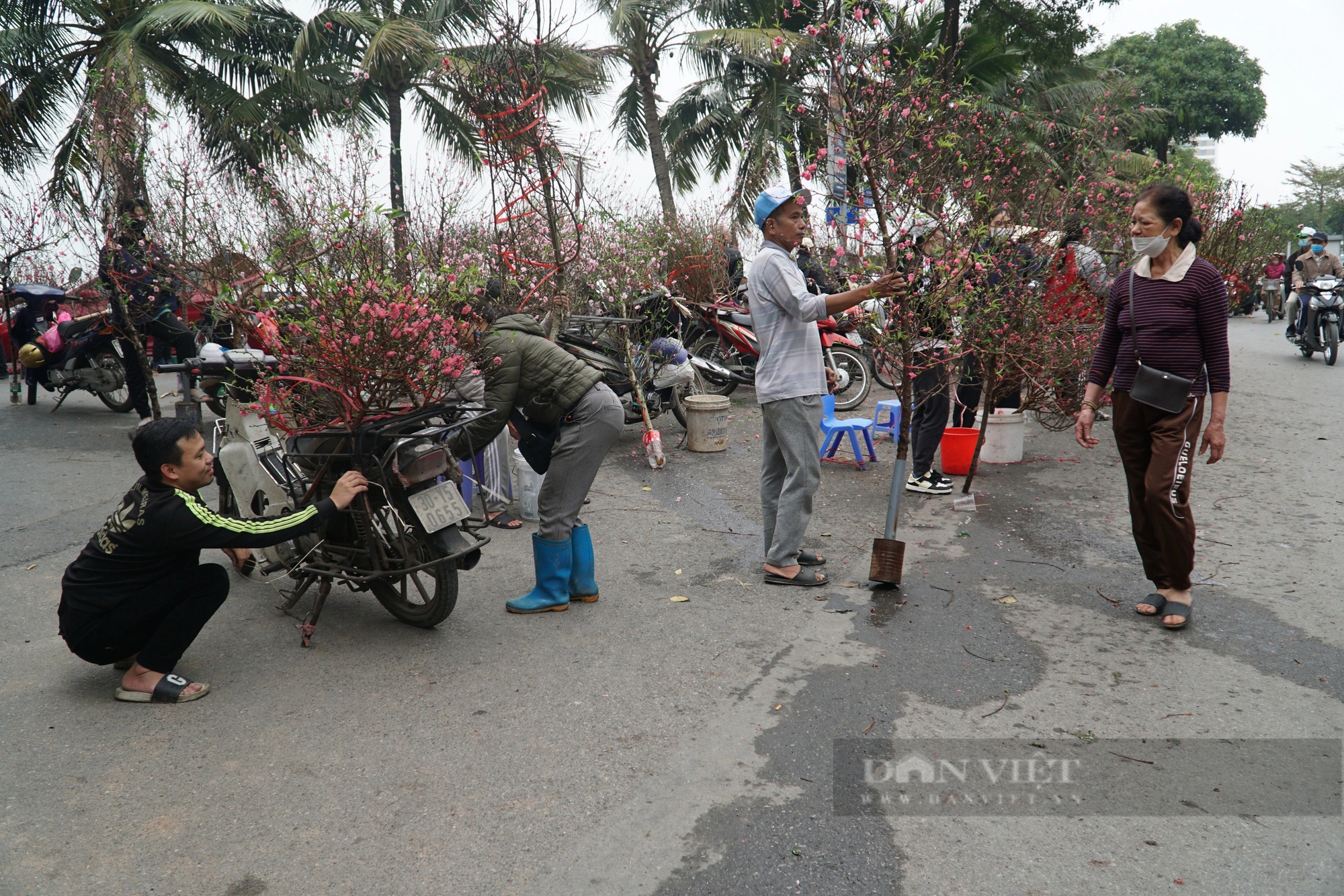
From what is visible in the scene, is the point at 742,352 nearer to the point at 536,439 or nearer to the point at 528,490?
the point at 528,490

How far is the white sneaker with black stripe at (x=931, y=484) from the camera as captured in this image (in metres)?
6.63

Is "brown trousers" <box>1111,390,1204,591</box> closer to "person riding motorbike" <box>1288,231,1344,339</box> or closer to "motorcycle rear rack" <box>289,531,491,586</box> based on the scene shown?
"motorcycle rear rack" <box>289,531,491,586</box>

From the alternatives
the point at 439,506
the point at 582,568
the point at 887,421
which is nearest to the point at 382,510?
the point at 439,506

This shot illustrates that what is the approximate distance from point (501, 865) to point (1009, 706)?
1986 mm

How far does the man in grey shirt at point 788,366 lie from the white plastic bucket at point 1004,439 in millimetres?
3112

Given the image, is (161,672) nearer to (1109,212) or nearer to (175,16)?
(1109,212)

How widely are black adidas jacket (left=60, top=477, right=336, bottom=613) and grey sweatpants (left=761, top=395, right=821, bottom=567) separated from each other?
2.31 m

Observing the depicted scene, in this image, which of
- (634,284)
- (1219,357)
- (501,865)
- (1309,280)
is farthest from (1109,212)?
(501,865)

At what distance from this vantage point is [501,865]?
2627 millimetres

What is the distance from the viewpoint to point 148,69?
57.0 ft

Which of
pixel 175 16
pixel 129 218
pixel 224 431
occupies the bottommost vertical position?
pixel 224 431

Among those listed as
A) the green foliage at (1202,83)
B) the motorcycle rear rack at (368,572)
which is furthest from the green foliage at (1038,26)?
the green foliage at (1202,83)

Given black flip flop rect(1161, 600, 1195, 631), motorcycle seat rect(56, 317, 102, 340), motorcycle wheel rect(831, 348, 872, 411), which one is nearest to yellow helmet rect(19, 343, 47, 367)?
motorcycle seat rect(56, 317, 102, 340)

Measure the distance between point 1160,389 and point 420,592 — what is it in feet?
11.4
